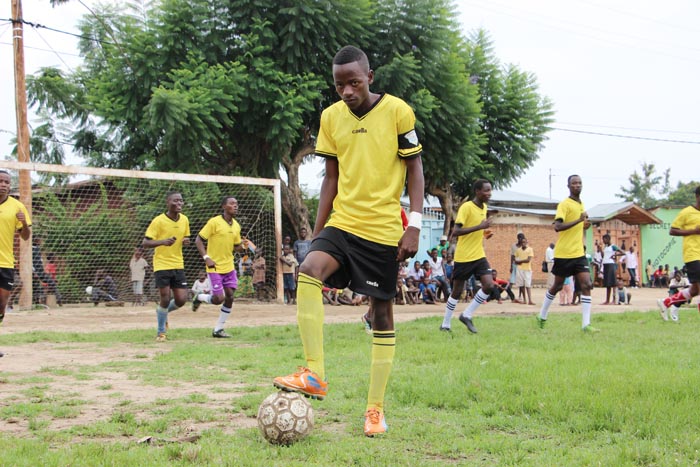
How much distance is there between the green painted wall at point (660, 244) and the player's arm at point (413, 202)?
118ft

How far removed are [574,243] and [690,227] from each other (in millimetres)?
1812

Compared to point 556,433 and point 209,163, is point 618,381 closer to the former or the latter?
point 556,433

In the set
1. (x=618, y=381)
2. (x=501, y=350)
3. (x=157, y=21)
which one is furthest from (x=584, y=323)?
(x=157, y=21)

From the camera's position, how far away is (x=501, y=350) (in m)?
7.37

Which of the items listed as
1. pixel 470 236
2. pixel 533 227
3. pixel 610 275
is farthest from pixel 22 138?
pixel 533 227

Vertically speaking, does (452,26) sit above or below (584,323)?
above

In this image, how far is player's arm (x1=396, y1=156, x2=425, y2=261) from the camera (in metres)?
4.20

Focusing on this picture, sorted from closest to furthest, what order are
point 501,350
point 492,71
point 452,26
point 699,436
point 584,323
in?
point 699,436 < point 501,350 < point 584,323 < point 452,26 < point 492,71

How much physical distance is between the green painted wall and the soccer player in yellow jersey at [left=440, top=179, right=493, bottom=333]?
1180 inches

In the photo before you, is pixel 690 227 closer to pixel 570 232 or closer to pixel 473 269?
pixel 570 232

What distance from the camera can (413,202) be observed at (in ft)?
14.3

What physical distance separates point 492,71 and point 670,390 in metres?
20.9

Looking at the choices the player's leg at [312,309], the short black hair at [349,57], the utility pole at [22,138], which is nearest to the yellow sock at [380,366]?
the player's leg at [312,309]

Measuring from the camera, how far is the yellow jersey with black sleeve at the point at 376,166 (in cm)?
430
